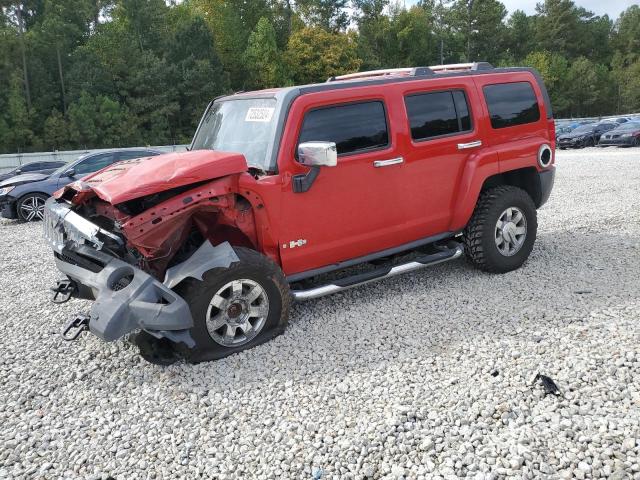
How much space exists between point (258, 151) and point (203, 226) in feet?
2.55

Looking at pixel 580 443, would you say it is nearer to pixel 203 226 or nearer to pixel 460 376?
pixel 460 376

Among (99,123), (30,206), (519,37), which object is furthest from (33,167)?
(519,37)

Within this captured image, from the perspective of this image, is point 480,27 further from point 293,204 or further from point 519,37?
point 293,204

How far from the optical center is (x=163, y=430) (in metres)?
3.25

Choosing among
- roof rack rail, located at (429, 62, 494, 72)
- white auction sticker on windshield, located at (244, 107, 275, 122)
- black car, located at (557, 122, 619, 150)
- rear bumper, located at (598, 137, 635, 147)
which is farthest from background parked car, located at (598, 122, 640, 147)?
white auction sticker on windshield, located at (244, 107, 275, 122)

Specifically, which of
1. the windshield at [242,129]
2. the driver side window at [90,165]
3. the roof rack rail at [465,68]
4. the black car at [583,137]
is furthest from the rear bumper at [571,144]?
the windshield at [242,129]

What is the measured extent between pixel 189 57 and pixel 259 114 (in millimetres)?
49294

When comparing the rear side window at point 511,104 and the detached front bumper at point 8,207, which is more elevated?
the rear side window at point 511,104

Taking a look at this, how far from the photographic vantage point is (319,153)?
157 inches

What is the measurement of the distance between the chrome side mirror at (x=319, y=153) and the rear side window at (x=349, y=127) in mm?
227

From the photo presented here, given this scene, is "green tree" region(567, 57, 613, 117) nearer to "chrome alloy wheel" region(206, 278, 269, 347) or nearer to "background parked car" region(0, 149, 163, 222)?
"background parked car" region(0, 149, 163, 222)

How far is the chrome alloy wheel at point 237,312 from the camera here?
3965 mm

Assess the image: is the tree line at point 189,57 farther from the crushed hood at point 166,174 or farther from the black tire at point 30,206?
the crushed hood at point 166,174

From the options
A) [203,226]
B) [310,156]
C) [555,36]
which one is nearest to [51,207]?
[203,226]
